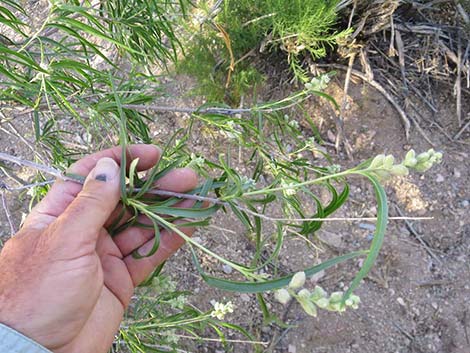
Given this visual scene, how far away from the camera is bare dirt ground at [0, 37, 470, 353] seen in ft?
7.10

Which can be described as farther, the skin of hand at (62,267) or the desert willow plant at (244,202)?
the skin of hand at (62,267)

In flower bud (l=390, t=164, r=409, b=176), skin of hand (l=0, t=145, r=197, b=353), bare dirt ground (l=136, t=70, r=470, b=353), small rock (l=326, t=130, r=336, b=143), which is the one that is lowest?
bare dirt ground (l=136, t=70, r=470, b=353)

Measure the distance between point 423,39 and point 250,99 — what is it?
97 cm

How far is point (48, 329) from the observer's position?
0.98 m

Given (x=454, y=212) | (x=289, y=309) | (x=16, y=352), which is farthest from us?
(x=454, y=212)

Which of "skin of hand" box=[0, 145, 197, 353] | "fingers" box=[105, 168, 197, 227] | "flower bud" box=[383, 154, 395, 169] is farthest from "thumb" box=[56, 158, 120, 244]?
"flower bud" box=[383, 154, 395, 169]

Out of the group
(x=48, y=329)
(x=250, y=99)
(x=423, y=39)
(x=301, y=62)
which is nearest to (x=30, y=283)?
(x=48, y=329)

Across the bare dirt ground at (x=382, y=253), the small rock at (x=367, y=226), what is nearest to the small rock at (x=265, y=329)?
the bare dirt ground at (x=382, y=253)

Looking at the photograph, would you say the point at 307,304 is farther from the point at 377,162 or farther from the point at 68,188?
the point at 68,188

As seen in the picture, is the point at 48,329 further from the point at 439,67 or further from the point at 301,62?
the point at 439,67

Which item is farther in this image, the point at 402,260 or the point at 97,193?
the point at 402,260

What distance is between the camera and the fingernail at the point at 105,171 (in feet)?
3.38

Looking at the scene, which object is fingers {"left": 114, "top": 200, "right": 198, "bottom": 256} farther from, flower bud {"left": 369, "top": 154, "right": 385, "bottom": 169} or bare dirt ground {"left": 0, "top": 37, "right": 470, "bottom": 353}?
bare dirt ground {"left": 0, "top": 37, "right": 470, "bottom": 353}

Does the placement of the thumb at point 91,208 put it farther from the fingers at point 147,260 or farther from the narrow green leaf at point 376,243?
the narrow green leaf at point 376,243
